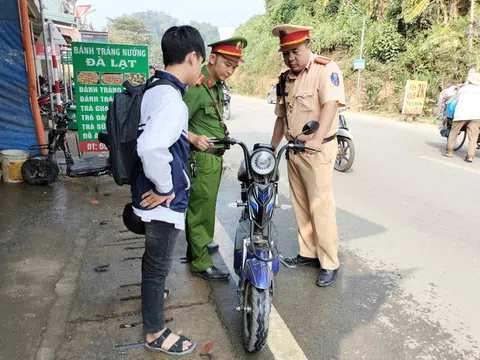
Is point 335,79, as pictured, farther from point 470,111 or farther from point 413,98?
point 413,98

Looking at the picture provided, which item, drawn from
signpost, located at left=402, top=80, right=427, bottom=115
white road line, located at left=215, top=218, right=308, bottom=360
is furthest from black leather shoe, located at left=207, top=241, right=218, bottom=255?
signpost, located at left=402, top=80, right=427, bottom=115

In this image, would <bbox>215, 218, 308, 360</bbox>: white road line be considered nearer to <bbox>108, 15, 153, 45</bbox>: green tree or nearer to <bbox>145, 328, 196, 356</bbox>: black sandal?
<bbox>145, 328, 196, 356</bbox>: black sandal

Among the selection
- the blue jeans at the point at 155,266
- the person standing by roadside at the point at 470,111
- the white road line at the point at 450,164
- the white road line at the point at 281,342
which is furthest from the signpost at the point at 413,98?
the blue jeans at the point at 155,266

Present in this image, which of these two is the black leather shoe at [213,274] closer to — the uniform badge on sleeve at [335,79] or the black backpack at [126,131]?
the black backpack at [126,131]

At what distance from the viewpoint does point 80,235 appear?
3947mm

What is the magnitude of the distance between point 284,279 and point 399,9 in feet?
66.5

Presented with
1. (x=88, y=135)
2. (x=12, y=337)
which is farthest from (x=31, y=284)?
(x=88, y=135)

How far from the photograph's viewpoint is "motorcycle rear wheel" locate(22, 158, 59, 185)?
5578 mm

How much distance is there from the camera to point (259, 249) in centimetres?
238

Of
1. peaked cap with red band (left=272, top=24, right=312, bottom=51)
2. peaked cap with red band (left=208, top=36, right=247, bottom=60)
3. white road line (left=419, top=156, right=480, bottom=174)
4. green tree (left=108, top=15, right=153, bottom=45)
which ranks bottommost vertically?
white road line (left=419, top=156, right=480, bottom=174)

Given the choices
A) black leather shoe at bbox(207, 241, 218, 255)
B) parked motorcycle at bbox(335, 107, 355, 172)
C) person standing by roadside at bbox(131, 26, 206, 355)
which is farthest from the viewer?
parked motorcycle at bbox(335, 107, 355, 172)

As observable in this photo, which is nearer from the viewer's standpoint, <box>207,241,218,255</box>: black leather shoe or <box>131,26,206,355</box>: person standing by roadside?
<box>131,26,206,355</box>: person standing by roadside

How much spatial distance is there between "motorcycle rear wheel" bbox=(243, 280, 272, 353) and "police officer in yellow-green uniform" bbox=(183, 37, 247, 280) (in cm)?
89

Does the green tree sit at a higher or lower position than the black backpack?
higher
